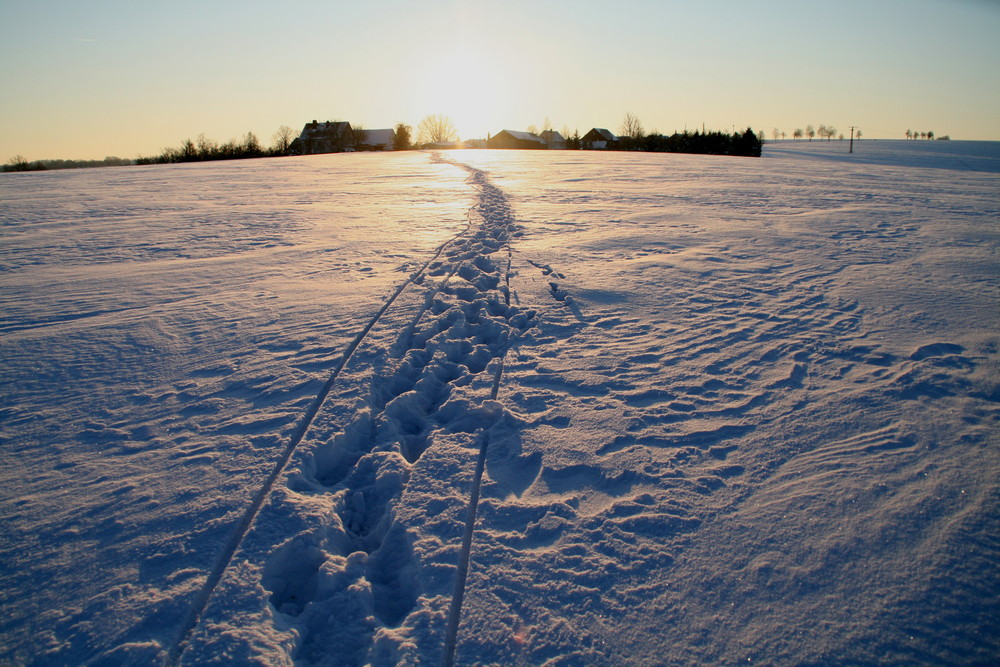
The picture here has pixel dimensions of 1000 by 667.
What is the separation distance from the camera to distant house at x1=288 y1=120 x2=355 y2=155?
179 ft

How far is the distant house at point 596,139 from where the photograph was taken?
5748 centimetres

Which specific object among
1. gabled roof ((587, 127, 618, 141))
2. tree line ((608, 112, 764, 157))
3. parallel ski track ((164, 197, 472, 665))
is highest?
gabled roof ((587, 127, 618, 141))

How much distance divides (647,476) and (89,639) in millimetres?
2281

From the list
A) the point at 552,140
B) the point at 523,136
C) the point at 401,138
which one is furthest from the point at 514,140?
the point at 401,138

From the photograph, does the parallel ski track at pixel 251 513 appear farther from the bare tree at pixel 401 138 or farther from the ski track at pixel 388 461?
the bare tree at pixel 401 138

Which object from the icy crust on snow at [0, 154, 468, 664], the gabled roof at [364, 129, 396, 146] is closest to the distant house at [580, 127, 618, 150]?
the gabled roof at [364, 129, 396, 146]

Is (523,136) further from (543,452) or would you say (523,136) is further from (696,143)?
(543,452)

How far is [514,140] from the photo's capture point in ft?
189

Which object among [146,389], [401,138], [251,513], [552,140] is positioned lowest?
[251,513]

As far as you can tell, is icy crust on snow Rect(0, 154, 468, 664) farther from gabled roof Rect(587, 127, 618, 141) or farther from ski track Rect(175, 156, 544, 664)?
gabled roof Rect(587, 127, 618, 141)

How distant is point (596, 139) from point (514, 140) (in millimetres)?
13116

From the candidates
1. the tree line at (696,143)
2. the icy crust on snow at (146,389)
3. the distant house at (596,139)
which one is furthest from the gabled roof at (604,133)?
the icy crust on snow at (146,389)

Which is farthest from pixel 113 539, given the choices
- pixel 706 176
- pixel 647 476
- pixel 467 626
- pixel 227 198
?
pixel 706 176

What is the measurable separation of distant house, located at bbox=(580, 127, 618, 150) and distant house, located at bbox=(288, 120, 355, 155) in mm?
28386
